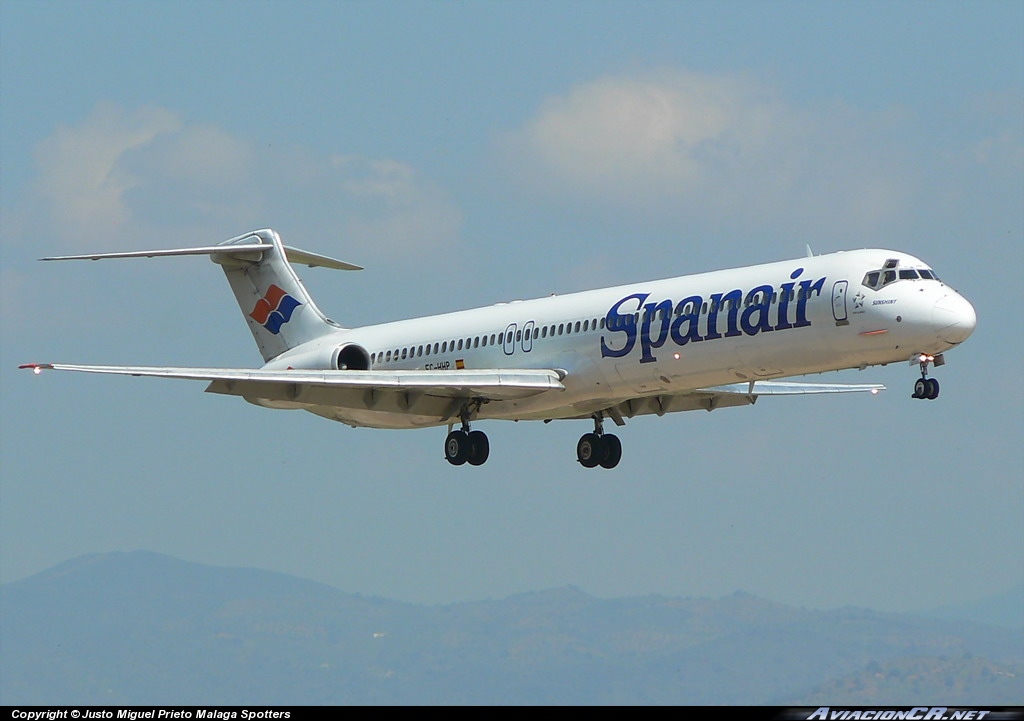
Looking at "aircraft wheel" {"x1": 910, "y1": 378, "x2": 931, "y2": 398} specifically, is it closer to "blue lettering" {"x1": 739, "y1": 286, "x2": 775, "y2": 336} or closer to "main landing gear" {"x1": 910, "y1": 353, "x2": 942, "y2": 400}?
"main landing gear" {"x1": 910, "y1": 353, "x2": 942, "y2": 400}

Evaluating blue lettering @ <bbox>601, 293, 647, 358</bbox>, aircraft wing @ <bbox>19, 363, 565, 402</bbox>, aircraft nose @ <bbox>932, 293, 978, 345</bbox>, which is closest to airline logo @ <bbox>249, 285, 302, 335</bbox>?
aircraft wing @ <bbox>19, 363, 565, 402</bbox>

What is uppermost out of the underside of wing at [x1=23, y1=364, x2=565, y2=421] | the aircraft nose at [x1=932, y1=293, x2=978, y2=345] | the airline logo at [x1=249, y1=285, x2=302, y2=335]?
the airline logo at [x1=249, y1=285, x2=302, y2=335]

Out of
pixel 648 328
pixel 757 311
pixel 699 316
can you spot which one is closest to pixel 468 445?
pixel 648 328

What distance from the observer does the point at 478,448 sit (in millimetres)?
36094

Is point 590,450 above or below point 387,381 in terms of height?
below

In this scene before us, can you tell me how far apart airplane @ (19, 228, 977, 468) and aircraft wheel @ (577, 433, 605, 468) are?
1.5 inches

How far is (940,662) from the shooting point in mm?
164375

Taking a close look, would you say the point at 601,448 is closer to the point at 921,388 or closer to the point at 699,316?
the point at 699,316

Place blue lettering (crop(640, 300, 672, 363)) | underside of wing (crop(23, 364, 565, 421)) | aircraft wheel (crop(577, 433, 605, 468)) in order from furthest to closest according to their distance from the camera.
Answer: aircraft wheel (crop(577, 433, 605, 468))
underside of wing (crop(23, 364, 565, 421))
blue lettering (crop(640, 300, 672, 363))

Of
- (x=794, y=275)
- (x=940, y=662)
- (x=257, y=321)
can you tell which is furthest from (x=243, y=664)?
(x=794, y=275)

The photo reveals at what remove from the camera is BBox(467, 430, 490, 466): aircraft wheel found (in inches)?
1421

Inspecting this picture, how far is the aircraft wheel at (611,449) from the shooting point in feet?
123

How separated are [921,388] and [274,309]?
19014 millimetres
